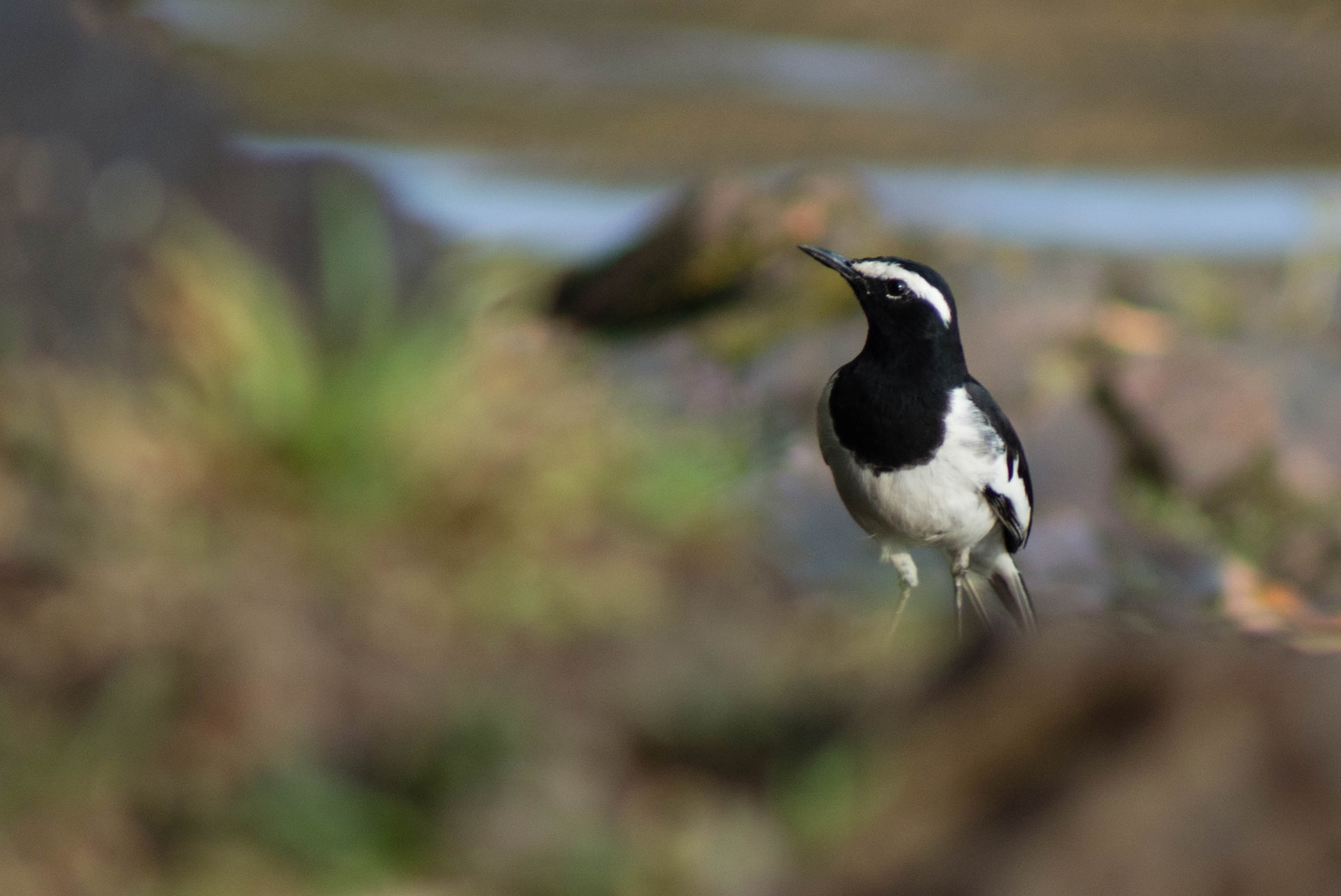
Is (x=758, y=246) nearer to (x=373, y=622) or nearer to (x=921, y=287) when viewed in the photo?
(x=921, y=287)

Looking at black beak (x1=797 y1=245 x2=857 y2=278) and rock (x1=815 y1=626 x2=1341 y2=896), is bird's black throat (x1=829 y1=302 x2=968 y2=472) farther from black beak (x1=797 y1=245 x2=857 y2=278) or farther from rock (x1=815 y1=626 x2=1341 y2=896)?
rock (x1=815 y1=626 x2=1341 y2=896)

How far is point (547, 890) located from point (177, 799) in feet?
4.44

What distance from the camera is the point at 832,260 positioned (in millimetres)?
604

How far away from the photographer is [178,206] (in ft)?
19.0

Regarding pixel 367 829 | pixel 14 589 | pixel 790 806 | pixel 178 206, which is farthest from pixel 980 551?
pixel 178 206

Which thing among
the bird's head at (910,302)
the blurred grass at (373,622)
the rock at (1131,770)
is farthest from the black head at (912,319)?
the blurred grass at (373,622)

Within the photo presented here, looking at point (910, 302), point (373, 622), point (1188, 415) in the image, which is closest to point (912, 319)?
point (910, 302)

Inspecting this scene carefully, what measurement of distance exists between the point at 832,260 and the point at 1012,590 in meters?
0.18

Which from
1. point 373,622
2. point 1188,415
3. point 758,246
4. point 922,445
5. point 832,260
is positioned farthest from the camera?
point 373,622

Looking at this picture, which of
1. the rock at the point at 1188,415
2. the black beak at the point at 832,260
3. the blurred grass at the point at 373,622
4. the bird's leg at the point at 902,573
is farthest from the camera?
the blurred grass at the point at 373,622

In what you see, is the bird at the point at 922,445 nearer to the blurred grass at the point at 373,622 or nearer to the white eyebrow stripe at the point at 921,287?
the white eyebrow stripe at the point at 921,287

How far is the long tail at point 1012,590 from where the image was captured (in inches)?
20.3

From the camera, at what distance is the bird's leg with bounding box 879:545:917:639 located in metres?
0.48

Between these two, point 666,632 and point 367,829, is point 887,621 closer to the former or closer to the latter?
point 367,829
